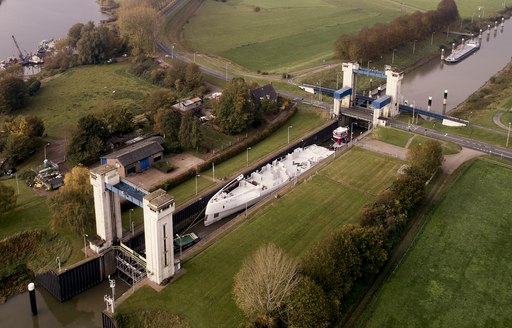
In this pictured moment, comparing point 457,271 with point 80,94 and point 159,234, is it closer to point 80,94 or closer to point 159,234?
point 159,234

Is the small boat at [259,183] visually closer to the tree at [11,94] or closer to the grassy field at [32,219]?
the grassy field at [32,219]

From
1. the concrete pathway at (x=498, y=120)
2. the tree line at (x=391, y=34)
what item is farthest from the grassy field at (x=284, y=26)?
the concrete pathway at (x=498, y=120)

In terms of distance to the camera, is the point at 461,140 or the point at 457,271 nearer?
the point at 457,271

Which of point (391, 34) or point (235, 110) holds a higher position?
point (391, 34)

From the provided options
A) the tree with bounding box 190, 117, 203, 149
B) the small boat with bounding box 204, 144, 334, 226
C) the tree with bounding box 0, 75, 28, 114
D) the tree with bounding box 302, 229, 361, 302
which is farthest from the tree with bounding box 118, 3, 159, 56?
the tree with bounding box 302, 229, 361, 302

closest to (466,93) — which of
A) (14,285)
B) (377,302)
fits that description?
(377,302)

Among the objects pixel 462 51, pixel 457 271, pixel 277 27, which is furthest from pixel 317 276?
pixel 277 27
